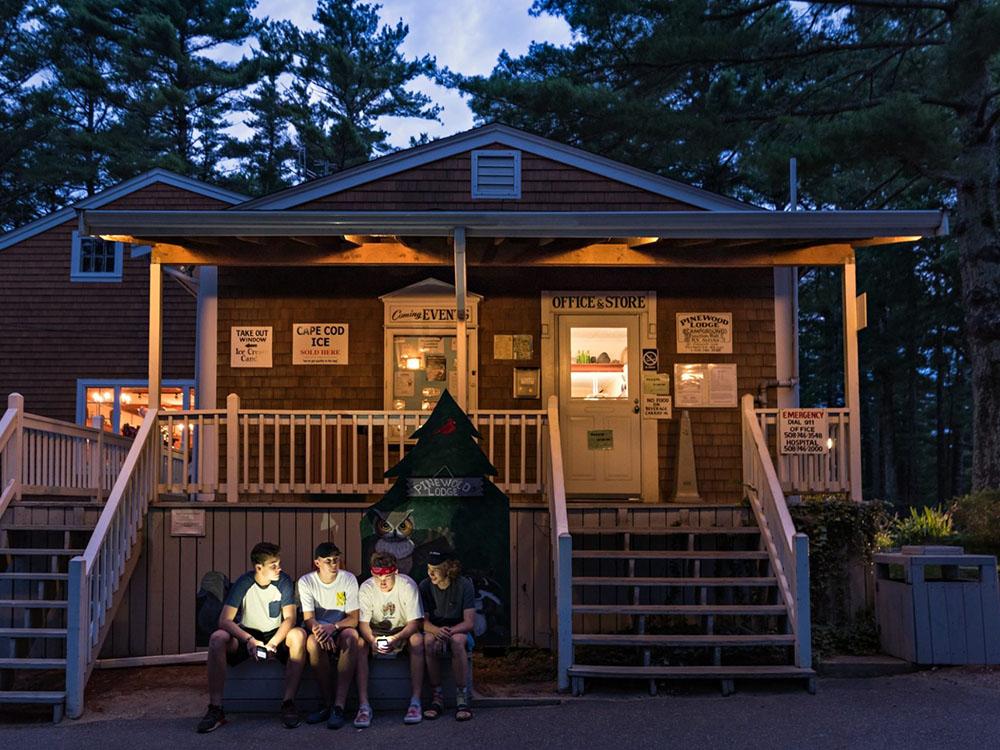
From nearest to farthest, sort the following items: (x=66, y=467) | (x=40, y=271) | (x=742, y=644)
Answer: (x=742, y=644) < (x=66, y=467) < (x=40, y=271)

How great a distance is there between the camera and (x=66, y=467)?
31.5ft

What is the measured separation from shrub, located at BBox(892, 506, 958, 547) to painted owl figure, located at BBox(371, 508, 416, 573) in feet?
20.3

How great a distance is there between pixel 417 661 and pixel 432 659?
0.10 meters

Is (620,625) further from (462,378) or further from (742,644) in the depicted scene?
(462,378)

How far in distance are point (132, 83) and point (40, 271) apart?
1504 centimetres

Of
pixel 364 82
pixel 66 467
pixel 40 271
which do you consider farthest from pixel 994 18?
pixel 364 82

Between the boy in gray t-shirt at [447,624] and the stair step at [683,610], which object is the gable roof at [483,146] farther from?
the boy in gray t-shirt at [447,624]

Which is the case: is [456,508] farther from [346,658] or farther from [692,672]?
[692,672]

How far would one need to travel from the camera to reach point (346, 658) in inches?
266

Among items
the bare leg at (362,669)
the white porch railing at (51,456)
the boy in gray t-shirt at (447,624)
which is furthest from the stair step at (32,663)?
the boy in gray t-shirt at (447,624)

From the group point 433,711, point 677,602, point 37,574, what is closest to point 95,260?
point 37,574

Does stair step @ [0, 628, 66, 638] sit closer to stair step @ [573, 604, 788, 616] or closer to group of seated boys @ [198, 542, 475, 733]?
group of seated boys @ [198, 542, 475, 733]

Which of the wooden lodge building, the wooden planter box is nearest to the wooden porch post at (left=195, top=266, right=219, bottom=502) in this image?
the wooden lodge building

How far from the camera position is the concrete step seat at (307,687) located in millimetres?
6895
